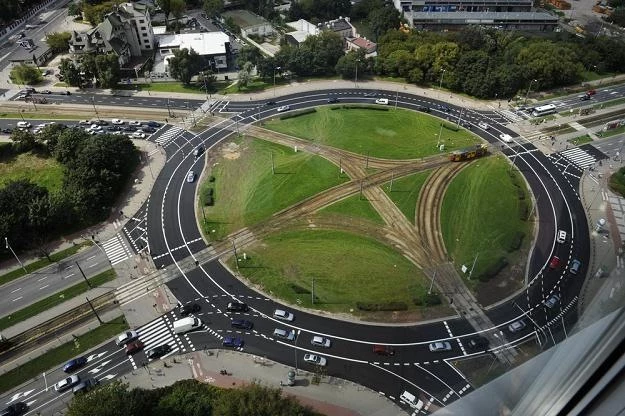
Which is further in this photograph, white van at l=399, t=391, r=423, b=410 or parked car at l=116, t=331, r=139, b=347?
parked car at l=116, t=331, r=139, b=347

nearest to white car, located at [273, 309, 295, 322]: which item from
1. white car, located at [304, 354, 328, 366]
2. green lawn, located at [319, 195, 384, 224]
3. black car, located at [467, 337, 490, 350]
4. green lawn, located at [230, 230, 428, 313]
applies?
green lawn, located at [230, 230, 428, 313]

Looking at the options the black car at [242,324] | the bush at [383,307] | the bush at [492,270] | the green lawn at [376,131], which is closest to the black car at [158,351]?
the black car at [242,324]

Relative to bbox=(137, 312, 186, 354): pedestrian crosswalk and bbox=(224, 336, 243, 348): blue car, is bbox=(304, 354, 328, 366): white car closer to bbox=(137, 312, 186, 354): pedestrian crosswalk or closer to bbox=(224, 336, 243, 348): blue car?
bbox=(224, 336, 243, 348): blue car

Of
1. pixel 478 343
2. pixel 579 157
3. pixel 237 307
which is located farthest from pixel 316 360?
pixel 579 157

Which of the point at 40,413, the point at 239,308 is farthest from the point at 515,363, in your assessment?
the point at 40,413

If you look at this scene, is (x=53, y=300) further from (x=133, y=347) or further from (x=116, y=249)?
(x=133, y=347)

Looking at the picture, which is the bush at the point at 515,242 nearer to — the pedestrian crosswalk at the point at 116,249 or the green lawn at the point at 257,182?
the green lawn at the point at 257,182

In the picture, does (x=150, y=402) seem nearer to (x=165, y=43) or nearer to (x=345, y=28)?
(x=165, y=43)
